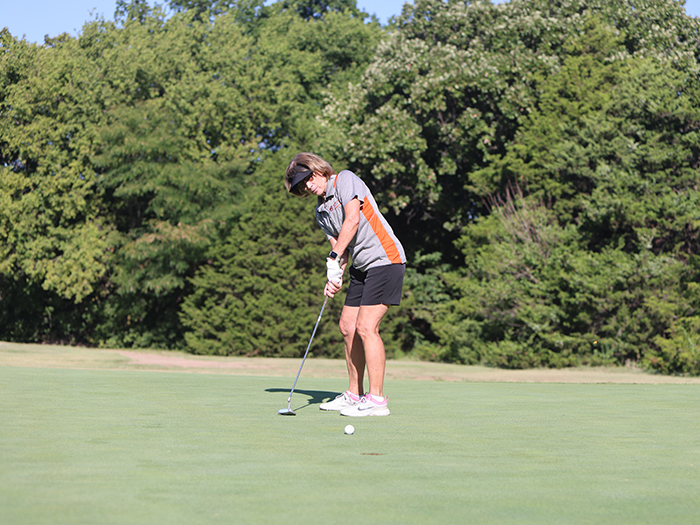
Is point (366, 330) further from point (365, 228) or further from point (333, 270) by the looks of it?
point (365, 228)

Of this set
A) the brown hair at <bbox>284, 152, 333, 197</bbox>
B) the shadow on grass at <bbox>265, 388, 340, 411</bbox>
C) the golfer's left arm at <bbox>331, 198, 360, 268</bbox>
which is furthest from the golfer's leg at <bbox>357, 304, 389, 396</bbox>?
the brown hair at <bbox>284, 152, 333, 197</bbox>

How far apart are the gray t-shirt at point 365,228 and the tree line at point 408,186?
10.9m

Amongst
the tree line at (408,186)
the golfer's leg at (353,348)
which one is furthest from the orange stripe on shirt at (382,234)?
the tree line at (408,186)

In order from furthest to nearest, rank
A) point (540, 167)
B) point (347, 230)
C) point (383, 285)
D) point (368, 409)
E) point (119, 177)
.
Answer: point (119, 177), point (540, 167), point (383, 285), point (347, 230), point (368, 409)

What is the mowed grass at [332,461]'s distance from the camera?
129 inches

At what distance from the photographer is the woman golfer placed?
21.6 feet

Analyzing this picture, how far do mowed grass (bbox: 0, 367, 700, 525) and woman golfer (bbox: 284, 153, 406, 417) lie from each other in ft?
1.44

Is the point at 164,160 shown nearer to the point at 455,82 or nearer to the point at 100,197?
the point at 100,197

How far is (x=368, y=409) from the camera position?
6461 mm

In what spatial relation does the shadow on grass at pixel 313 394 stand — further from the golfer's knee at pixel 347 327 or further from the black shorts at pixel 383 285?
the black shorts at pixel 383 285

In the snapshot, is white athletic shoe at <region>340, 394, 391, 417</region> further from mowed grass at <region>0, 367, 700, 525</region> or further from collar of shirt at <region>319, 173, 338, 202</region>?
collar of shirt at <region>319, 173, 338, 202</region>

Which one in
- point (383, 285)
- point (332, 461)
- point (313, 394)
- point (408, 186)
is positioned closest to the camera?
point (332, 461)

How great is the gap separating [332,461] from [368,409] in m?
2.14

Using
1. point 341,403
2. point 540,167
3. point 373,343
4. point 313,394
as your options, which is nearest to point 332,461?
point 373,343
